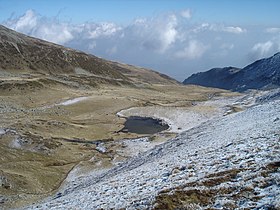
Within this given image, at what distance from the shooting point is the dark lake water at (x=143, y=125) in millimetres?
82887

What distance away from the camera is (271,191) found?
18.0 meters

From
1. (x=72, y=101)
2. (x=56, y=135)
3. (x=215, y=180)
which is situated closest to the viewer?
(x=215, y=180)

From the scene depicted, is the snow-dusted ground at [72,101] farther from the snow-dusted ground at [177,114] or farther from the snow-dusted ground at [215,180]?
the snow-dusted ground at [215,180]

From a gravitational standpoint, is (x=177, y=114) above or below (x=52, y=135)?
above

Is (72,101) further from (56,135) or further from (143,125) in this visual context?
(56,135)

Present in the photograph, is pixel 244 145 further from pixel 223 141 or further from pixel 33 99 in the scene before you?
pixel 33 99

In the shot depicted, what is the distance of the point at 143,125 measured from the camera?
294 ft

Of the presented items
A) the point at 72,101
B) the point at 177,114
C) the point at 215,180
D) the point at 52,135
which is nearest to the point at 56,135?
the point at 52,135

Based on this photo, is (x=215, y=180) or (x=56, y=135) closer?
(x=215, y=180)

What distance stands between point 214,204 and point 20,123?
60.8m

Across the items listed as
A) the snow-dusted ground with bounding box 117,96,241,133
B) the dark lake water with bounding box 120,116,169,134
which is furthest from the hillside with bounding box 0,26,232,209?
the dark lake water with bounding box 120,116,169,134

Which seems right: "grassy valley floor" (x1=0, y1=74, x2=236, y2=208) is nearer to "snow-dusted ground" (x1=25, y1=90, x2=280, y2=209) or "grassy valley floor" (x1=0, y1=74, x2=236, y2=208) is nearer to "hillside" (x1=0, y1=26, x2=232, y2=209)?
"hillside" (x1=0, y1=26, x2=232, y2=209)

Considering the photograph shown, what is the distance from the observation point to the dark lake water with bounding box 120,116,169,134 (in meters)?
82.9

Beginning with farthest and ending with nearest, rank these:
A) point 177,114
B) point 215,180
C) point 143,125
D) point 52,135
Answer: point 177,114
point 143,125
point 52,135
point 215,180
